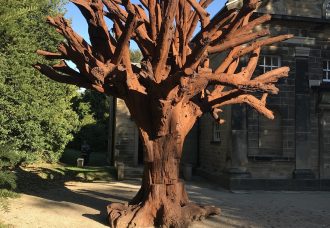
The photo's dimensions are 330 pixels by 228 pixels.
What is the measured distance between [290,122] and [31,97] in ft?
31.0

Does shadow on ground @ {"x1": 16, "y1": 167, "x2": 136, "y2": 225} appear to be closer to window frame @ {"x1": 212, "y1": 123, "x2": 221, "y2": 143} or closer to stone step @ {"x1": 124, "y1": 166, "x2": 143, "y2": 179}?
stone step @ {"x1": 124, "y1": 166, "x2": 143, "y2": 179}

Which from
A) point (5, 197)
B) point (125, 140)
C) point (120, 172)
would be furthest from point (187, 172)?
point (5, 197)

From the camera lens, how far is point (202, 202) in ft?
37.1

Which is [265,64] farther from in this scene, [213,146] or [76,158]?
[76,158]

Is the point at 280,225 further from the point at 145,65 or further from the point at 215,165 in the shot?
the point at 215,165

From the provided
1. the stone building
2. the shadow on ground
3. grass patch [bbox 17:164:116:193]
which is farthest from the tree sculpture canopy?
the stone building

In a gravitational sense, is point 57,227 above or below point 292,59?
below

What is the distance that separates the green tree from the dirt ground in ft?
6.13

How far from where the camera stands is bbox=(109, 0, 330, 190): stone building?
15.0 m

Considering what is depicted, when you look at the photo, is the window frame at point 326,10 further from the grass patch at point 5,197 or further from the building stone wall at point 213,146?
the grass patch at point 5,197

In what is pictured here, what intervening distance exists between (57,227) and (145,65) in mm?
3445

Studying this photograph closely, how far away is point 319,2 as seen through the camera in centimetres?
1616

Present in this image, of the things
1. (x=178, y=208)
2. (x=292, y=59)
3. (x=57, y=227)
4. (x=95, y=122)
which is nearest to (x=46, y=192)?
(x=57, y=227)

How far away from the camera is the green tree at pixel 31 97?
44.0 feet
